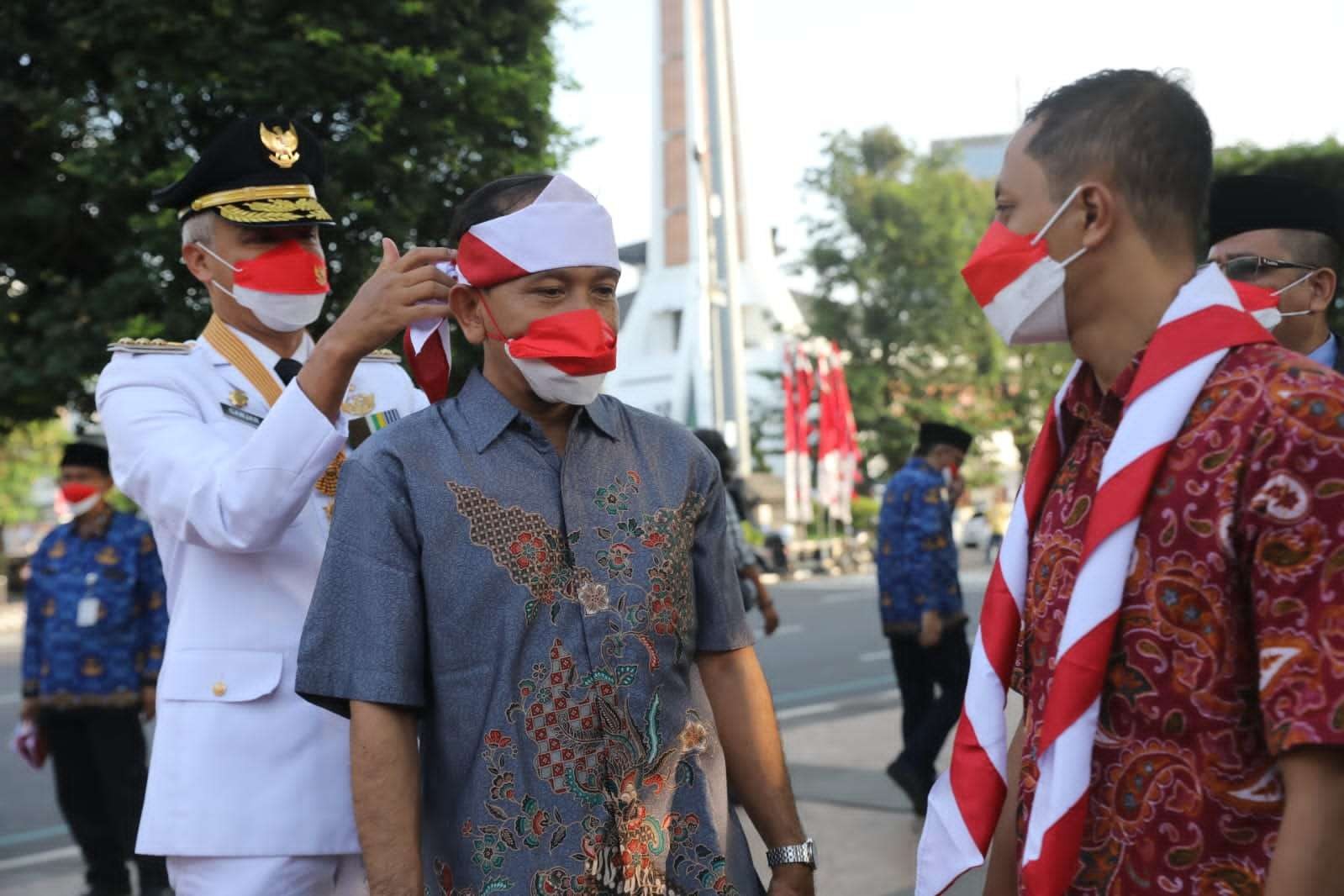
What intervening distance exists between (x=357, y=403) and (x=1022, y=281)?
1457 millimetres

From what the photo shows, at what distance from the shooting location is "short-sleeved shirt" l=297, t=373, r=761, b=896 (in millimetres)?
2174

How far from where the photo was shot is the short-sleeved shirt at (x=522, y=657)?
7.13 feet

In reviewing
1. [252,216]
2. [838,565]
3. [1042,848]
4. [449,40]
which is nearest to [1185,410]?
[1042,848]

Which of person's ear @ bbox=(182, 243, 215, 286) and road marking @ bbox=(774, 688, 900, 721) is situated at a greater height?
person's ear @ bbox=(182, 243, 215, 286)

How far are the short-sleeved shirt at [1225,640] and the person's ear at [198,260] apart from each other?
6.50 feet

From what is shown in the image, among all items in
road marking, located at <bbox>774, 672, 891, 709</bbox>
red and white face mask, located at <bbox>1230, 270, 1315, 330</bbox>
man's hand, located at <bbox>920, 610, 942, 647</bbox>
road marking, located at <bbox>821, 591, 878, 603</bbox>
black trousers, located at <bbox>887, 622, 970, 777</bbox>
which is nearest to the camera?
red and white face mask, located at <bbox>1230, 270, 1315, 330</bbox>

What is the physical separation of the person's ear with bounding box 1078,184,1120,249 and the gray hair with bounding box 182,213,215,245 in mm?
1783

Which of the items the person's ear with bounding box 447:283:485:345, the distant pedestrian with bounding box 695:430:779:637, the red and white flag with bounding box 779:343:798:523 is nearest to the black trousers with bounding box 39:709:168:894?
the distant pedestrian with bounding box 695:430:779:637

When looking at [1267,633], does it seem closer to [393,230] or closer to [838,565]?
[393,230]

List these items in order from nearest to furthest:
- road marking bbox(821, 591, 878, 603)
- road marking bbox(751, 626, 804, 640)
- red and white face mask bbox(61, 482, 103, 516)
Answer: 1. red and white face mask bbox(61, 482, 103, 516)
2. road marking bbox(751, 626, 804, 640)
3. road marking bbox(821, 591, 878, 603)

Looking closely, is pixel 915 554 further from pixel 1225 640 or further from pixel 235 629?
pixel 1225 640

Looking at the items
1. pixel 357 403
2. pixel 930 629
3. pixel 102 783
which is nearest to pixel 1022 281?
pixel 357 403

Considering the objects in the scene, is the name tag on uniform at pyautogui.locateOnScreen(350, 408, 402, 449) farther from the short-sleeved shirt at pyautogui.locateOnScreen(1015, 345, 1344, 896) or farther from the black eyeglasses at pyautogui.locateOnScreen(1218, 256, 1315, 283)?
the black eyeglasses at pyautogui.locateOnScreen(1218, 256, 1315, 283)

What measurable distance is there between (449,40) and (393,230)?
265 centimetres
